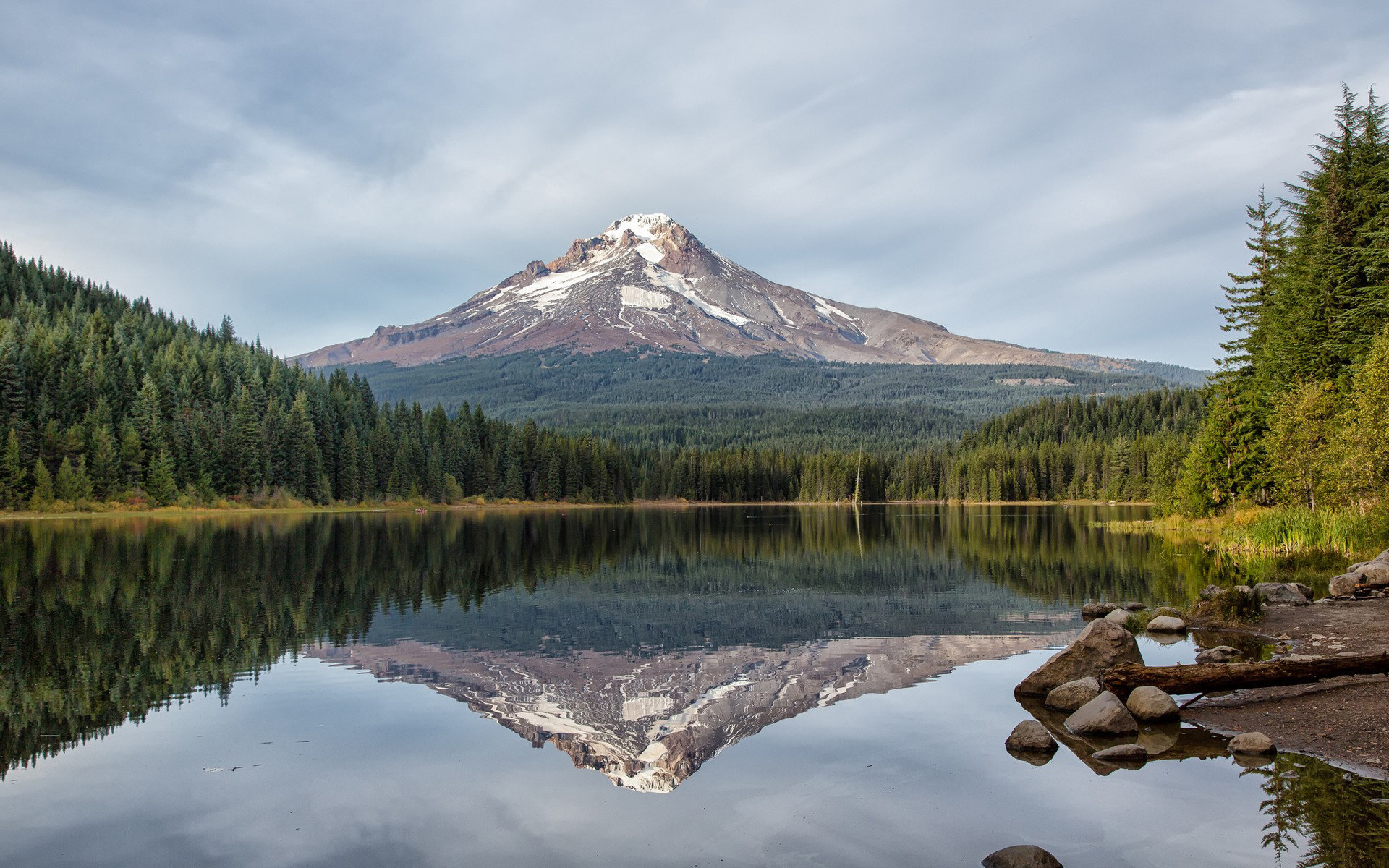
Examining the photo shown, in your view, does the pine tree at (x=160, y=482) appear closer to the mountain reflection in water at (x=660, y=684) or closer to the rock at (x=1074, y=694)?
the mountain reflection in water at (x=660, y=684)

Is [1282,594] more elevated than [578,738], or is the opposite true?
[1282,594]

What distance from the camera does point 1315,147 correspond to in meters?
48.0

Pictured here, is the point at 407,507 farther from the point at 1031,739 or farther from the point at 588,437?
the point at 1031,739

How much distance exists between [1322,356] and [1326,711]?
131 feet

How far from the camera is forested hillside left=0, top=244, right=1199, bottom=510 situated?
93.5 metres

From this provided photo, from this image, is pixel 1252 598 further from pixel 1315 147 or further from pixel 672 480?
pixel 672 480

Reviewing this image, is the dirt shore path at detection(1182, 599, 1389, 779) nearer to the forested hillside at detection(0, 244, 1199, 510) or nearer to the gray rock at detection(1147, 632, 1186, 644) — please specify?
the gray rock at detection(1147, 632, 1186, 644)

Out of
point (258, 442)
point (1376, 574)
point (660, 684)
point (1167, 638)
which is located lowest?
→ point (660, 684)

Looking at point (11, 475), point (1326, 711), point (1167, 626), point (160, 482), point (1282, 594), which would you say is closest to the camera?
point (1326, 711)

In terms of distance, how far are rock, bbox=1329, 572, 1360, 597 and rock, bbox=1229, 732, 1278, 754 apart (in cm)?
1709

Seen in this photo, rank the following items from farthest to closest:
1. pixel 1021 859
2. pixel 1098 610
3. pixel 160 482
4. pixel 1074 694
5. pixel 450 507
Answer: pixel 450 507, pixel 160 482, pixel 1098 610, pixel 1074 694, pixel 1021 859

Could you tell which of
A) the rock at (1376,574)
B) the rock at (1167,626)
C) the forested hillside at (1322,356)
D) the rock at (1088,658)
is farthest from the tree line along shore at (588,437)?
the rock at (1088,658)

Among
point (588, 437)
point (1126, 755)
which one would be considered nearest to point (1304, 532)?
point (1126, 755)

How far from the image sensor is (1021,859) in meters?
9.24
